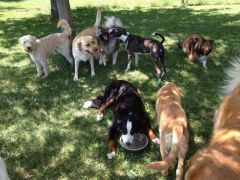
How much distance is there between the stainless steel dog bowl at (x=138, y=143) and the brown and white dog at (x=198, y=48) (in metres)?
3.01

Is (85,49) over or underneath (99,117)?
over

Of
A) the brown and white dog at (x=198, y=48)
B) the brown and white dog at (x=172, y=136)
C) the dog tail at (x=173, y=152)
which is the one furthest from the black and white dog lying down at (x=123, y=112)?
the brown and white dog at (x=198, y=48)

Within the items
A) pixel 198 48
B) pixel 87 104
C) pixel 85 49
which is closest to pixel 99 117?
pixel 87 104

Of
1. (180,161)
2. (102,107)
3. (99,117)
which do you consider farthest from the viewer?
(102,107)

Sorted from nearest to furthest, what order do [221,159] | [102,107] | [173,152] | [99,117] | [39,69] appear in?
[221,159] → [173,152] → [99,117] → [102,107] → [39,69]

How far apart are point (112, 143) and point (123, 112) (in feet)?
1.63

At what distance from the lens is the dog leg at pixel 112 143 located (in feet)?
15.9

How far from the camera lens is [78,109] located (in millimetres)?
6020

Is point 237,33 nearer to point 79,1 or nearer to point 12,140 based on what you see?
point 12,140

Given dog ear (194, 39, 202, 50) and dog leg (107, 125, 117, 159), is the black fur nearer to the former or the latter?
dog leg (107, 125, 117, 159)

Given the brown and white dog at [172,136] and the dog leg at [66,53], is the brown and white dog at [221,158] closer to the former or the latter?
the brown and white dog at [172,136]

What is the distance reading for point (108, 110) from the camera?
19.4ft

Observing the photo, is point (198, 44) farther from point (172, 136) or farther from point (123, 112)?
point (172, 136)

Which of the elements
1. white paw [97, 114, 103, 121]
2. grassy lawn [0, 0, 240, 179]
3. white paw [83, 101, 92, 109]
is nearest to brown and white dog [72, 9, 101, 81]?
grassy lawn [0, 0, 240, 179]
